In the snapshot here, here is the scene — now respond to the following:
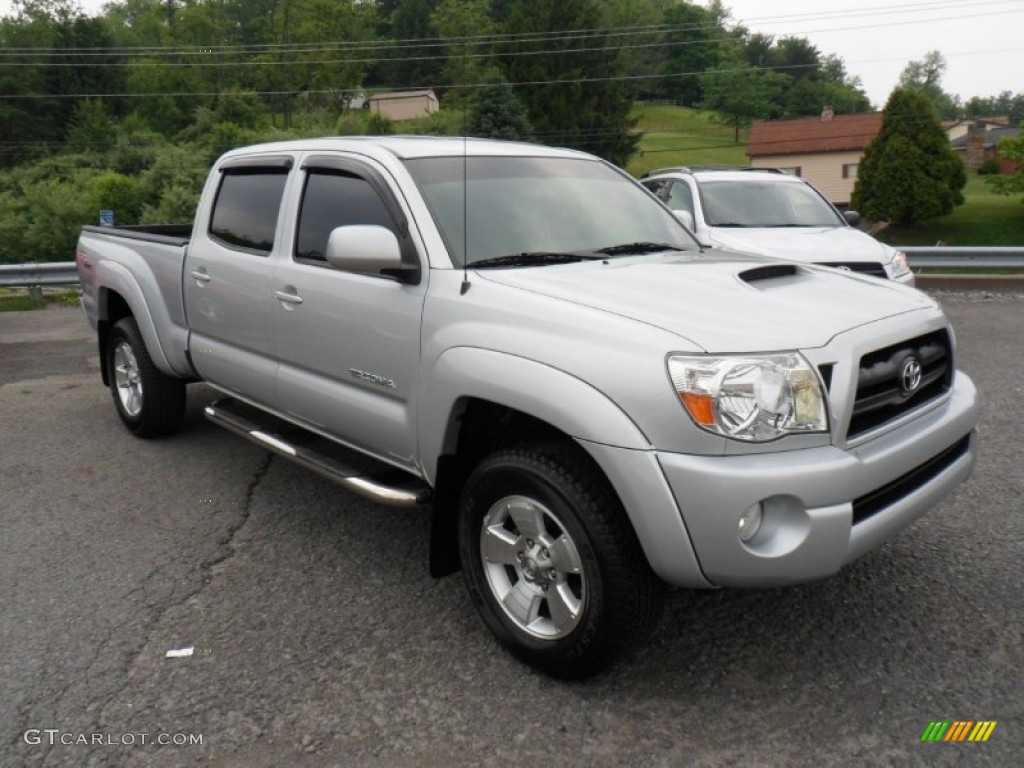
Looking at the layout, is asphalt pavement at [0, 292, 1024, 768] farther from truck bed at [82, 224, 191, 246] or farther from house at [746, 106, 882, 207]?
house at [746, 106, 882, 207]

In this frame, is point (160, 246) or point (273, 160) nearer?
point (273, 160)

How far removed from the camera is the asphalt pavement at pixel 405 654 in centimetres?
271

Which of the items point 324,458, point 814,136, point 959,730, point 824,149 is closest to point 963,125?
point 814,136

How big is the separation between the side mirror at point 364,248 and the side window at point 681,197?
6.77m

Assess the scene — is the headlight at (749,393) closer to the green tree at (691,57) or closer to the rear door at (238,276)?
the rear door at (238,276)

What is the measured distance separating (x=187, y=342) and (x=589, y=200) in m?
2.53

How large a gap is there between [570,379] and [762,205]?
7539 millimetres

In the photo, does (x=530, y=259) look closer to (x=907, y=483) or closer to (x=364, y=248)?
(x=364, y=248)

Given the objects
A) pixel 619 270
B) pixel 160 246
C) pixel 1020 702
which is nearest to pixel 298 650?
pixel 619 270

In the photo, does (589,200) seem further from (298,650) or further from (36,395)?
(36,395)

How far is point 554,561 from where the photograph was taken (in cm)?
295

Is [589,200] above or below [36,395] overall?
above

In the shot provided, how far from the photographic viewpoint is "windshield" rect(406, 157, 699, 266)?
142 inches

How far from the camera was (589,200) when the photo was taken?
412 cm
